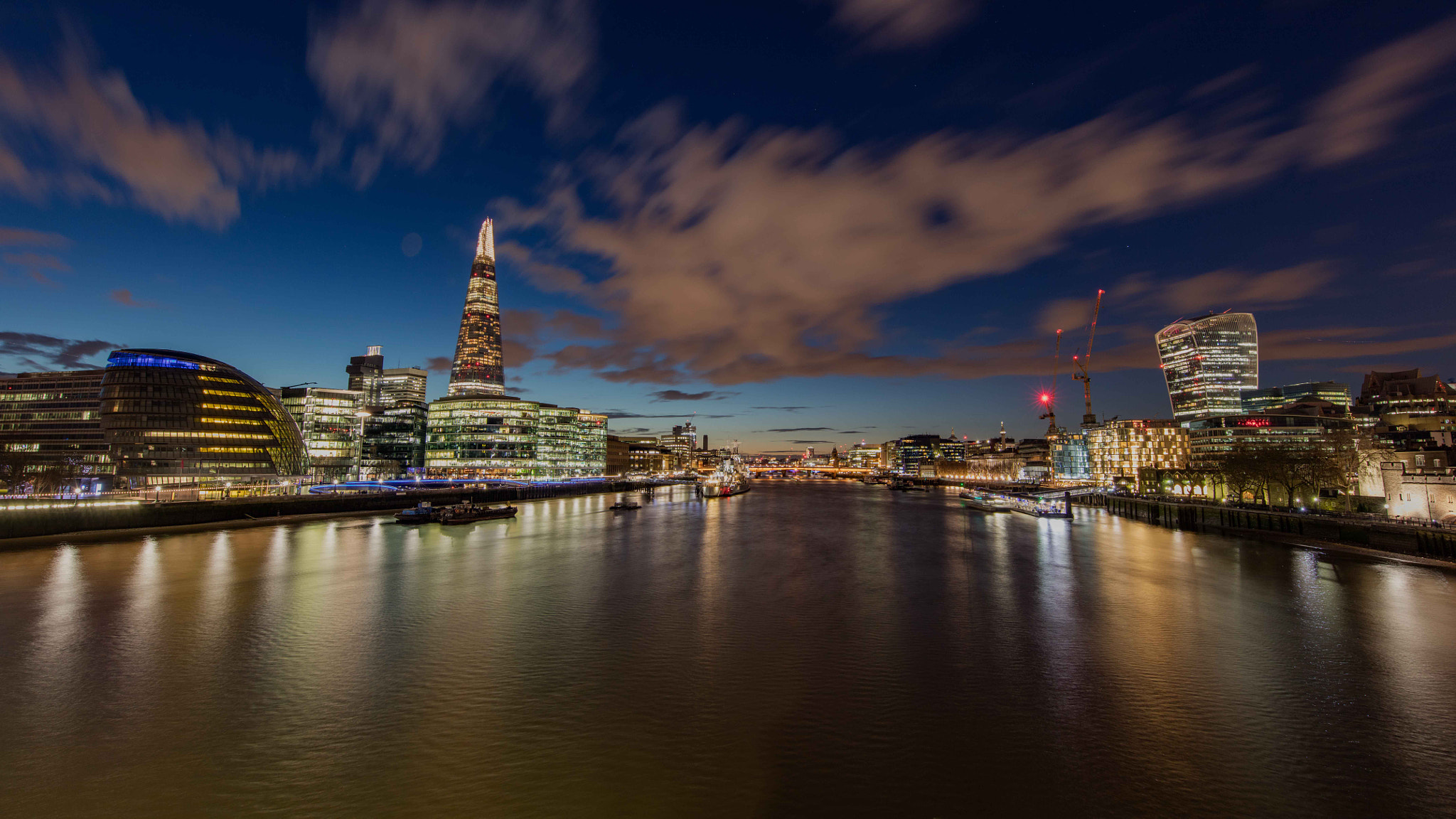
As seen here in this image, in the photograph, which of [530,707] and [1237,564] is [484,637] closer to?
[530,707]

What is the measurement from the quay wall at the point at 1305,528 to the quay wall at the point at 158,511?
100216 millimetres

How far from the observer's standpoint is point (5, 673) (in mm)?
17797

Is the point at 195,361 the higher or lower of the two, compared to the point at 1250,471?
higher

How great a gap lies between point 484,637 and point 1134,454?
184 m

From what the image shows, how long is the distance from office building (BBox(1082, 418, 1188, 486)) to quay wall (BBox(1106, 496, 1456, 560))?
8391cm

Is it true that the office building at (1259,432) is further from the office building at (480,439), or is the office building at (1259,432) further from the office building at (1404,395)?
the office building at (480,439)

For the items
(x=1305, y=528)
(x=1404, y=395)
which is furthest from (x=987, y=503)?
(x=1404, y=395)

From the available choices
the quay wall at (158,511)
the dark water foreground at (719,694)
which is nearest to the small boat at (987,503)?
the dark water foreground at (719,694)

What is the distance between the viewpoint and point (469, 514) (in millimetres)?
74250

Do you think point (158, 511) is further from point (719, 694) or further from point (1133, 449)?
point (1133, 449)

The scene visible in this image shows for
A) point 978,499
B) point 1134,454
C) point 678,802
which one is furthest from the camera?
point 1134,454

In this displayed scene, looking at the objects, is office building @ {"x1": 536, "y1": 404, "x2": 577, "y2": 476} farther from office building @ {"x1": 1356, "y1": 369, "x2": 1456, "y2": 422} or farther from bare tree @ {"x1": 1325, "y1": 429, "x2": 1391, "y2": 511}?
office building @ {"x1": 1356, "y1": 369, "x2": 1456, "y2": 422}

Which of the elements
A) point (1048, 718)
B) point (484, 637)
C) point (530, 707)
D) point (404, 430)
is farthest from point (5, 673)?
point (404, 430)

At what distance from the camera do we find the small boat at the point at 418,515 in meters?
71.1
